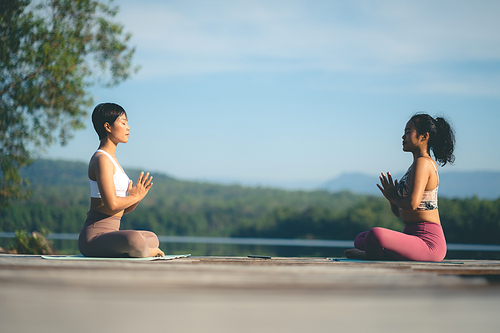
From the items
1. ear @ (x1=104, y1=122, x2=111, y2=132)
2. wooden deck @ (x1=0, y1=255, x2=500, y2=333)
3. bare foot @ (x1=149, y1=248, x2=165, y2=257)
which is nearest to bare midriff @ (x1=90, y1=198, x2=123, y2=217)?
bare foot @ (x1=149, y1=248, x2=165, y2=257)

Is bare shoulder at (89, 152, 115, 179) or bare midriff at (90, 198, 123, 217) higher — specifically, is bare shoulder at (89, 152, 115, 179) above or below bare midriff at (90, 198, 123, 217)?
above

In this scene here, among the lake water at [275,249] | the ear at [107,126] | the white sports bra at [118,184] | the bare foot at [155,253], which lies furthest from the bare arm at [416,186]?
the lake water at [275,249]

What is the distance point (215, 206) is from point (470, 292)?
256ft

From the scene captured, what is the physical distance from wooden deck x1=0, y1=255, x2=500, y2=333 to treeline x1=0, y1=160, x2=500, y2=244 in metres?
11.3

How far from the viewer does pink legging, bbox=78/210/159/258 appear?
348cm

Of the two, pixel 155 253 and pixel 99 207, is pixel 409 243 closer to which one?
pixel 155 253

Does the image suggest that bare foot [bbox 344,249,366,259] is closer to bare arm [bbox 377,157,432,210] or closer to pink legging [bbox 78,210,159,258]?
→ bare arm [bbox 377,157,432,210]

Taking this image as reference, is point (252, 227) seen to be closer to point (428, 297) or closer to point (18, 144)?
point (18, 144)

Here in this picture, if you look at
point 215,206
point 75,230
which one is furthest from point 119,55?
point 215,206

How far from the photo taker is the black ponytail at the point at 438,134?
4004mm

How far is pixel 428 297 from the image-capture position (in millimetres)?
2412

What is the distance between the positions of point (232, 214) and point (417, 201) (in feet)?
227

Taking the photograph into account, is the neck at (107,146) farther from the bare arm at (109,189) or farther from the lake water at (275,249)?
the lake water at (275,249)

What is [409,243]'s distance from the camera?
12.2 ft
